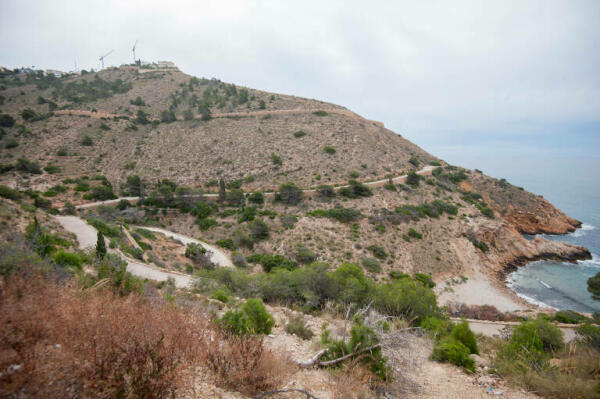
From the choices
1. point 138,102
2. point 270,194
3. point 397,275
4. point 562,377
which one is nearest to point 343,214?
point 397,275

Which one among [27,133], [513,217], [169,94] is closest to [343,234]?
[513,217]

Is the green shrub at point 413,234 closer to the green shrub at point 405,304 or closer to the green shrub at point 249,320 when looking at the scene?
the green shrub at point 405,304

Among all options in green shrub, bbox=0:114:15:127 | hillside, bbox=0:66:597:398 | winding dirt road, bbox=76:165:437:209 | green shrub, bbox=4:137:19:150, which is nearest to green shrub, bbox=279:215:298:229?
hillside, bbox=0:66:597:398

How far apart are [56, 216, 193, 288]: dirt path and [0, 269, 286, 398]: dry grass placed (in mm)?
8147

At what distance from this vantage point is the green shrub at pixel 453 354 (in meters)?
5.69

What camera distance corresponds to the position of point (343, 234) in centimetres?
2605

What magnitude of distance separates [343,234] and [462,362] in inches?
801

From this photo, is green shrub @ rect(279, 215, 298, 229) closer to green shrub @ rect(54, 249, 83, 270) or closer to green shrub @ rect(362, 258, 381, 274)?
green shrub @ rect(362, 258, 381, 274)

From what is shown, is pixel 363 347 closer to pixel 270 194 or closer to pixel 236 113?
pixel 270 194

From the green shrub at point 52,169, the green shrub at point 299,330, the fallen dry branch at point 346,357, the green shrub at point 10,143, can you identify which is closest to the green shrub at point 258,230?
the green shrub at point 299,330

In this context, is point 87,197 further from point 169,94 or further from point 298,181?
point 169,94

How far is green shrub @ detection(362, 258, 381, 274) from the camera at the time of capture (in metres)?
22.4

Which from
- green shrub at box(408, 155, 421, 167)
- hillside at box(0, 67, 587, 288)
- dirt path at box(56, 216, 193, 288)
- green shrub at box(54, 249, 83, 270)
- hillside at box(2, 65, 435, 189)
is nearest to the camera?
green shrub at box(54, 249, 83, 270)

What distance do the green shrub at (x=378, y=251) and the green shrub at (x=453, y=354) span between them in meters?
19.0
